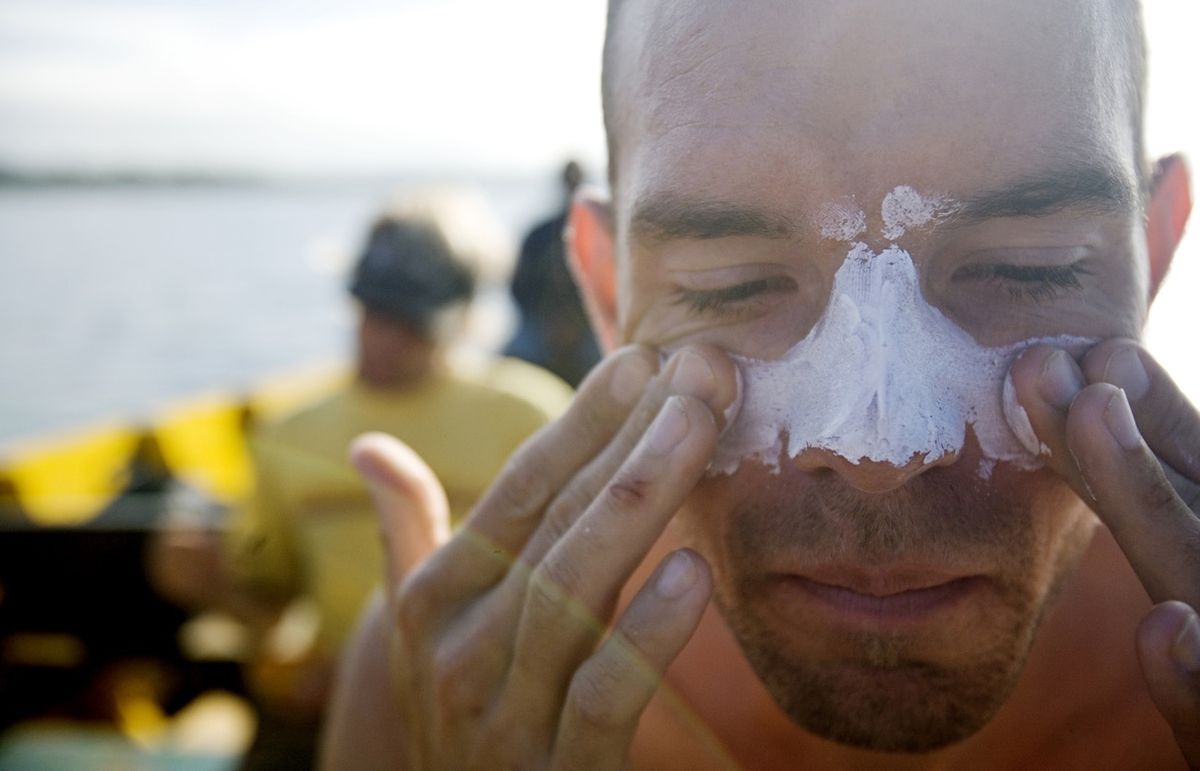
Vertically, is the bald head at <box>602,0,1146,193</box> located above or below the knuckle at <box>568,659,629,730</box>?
above

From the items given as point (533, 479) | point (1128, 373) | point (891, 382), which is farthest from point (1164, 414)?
point (533, 479)

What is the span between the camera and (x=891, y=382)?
3.68 feet

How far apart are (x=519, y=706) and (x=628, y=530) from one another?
0.32 meters

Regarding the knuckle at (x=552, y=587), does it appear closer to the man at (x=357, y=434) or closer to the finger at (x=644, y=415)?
the finger at (x=644, y=415)

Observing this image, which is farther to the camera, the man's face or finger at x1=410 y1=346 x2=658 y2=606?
finger at x1=410 y1=346 x2=658 y2=606

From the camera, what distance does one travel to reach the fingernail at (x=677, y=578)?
1119 mm

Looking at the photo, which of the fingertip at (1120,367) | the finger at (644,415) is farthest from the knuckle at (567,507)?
the fingertip at (1120,367)

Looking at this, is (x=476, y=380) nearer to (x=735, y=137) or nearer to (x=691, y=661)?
(x=691, y=661)

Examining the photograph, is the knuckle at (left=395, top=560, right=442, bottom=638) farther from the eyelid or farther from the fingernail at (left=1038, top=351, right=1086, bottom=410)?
the fingernail at (left=1038, top=351, right=1086, bottom=410)

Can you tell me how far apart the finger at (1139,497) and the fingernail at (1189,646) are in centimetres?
6

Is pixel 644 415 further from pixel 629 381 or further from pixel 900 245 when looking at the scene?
pixel 900 245

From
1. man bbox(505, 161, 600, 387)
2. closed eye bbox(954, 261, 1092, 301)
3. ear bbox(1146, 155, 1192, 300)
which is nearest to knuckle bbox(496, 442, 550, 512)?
closed eye bbox(954, 261, 1092, 301)

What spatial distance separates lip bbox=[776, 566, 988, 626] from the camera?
119 centimetres

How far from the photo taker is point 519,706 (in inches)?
49.9
